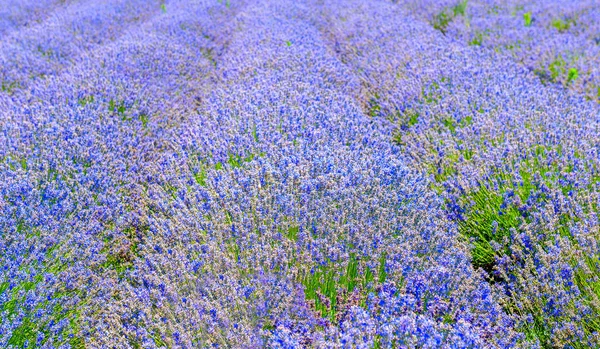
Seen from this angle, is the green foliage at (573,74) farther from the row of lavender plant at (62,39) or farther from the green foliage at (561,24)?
the row of lavender plant at (62,39)

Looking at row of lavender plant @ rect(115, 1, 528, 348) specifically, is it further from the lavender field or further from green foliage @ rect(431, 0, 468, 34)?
green foliage @ rect(431, 0, 468, 34)

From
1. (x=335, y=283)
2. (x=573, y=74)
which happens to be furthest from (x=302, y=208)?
(x=573, y=74)

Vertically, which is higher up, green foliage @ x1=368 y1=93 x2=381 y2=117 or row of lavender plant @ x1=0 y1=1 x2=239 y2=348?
green foliage @ x1=368 y1=93 x2=381 y2=117

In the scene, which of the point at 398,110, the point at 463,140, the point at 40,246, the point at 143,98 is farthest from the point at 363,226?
the point at 143,98

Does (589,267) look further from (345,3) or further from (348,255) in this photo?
(345,3)

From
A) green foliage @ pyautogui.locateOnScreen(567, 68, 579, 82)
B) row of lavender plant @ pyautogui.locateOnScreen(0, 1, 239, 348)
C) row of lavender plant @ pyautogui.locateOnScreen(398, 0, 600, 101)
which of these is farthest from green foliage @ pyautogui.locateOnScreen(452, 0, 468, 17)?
row of lavender plant @ pyautogui.locateOnScreen(0, 1, 239, 348)

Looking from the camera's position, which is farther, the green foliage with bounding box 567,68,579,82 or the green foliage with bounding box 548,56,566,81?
the green foliage with bounding box 548,56,566,81

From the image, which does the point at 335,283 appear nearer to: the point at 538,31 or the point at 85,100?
the point at 85,100

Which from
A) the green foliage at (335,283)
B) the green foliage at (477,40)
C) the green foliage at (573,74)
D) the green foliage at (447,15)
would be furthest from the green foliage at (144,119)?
the green foliage at (447,15)
